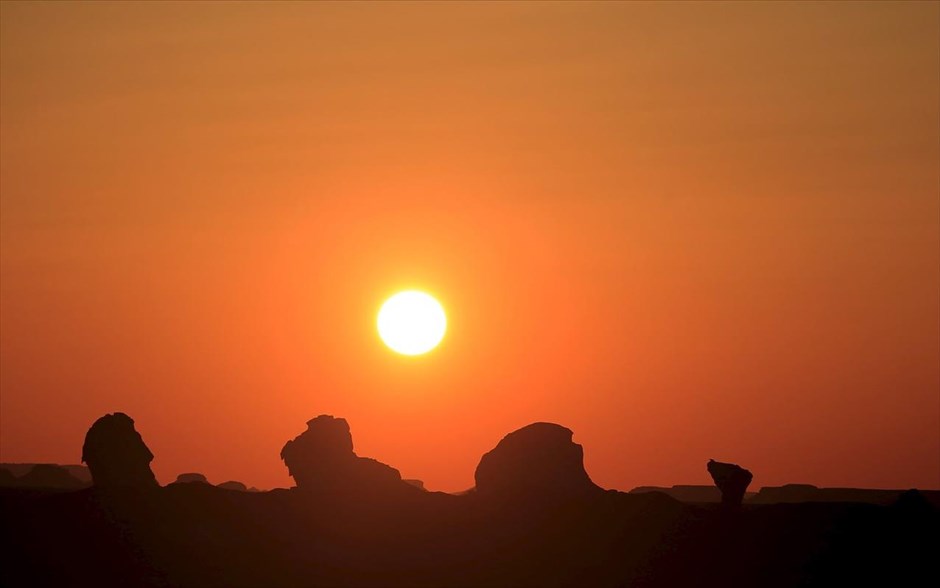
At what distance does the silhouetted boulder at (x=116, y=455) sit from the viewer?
131 meters

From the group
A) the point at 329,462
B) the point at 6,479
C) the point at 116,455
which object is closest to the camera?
the point at 329,462

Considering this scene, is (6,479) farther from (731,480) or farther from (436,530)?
(731,480)

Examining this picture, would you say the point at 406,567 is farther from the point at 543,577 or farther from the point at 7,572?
the point at 7,572

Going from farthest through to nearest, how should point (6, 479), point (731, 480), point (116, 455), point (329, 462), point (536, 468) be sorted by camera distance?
1. point (6, 479)
2. point (116, 455)
3. point (536, 468)
4. point (329, 462)
5. point (731, 480)

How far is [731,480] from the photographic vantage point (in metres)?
123

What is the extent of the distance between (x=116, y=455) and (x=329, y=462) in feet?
56.6

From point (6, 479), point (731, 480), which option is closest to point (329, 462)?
point (731, 480)

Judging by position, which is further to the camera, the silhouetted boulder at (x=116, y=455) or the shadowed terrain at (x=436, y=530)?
the silhouetted boulder at (x=116, y=455)

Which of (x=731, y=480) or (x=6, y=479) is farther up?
(x=6, y=479)

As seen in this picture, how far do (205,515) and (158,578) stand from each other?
7.78m

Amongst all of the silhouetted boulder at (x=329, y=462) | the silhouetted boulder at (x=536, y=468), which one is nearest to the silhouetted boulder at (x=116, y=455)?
the silhouetted boulder at (x=329, y=462)

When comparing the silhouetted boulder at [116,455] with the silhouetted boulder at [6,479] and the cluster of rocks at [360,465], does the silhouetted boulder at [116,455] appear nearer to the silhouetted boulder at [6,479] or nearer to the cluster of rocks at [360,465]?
the cluster of rocks at [360,465]

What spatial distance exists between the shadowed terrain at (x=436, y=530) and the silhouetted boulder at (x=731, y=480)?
143 mm

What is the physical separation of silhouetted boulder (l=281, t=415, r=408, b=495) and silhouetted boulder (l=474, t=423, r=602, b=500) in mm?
7811
